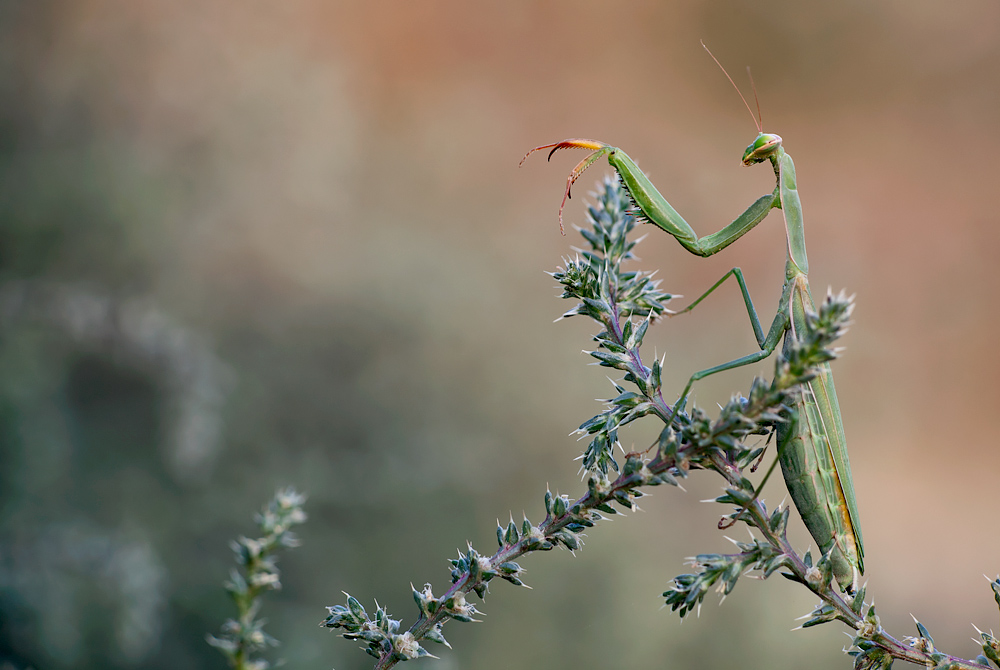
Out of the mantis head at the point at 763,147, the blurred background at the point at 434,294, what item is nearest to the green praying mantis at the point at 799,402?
the mantis head at the point at 763,147

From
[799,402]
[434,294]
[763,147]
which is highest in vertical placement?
[434,294]

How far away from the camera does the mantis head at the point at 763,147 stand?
69.5 inches

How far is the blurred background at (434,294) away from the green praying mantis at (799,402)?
5.92ft

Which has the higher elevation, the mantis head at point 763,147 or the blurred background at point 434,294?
the blurred background at point 434,294

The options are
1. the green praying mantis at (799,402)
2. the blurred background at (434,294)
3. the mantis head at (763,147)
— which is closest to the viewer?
the green praying mantis at (799,402)

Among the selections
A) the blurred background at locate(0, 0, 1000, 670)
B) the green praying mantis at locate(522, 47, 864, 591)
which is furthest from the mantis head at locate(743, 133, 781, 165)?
the blurred background at locate(0, 0, 1000, 670)

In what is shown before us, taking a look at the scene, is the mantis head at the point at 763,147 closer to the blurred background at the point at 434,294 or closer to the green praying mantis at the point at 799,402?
the green praying mantis at the point at 799,402

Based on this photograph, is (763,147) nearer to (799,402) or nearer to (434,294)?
(799,402)

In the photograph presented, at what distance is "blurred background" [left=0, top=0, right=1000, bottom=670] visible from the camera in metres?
3.02

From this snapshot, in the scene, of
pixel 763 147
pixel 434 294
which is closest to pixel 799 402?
pixel 763 147

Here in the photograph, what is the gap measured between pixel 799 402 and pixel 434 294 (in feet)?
9.67

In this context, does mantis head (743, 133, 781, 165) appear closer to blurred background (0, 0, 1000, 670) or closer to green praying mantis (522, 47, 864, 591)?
green praying mantis (522, 47, 864, 591)

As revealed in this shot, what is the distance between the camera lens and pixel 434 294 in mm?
4086

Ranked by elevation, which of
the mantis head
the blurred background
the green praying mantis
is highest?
the blurred background
